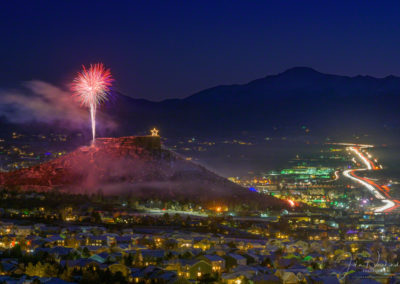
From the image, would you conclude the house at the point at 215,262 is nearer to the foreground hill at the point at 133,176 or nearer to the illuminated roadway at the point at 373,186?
the foreground hill at the point at 133,176

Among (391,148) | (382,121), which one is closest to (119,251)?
(391,148)

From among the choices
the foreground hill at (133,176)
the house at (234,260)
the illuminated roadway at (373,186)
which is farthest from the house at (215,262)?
the illuminated roadway at (373,186)

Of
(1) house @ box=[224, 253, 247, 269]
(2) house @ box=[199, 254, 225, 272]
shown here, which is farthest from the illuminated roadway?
(2) house @ box=[199, 254, 225, 272]

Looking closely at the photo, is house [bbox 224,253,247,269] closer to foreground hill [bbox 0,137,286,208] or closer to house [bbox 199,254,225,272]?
house [bbox 199,254,225,272]

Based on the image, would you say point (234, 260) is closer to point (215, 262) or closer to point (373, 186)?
point (215, 262)

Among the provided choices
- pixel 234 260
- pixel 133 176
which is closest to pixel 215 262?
pixel 234 260

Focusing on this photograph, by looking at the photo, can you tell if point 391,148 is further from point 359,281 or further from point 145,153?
point 359,281
